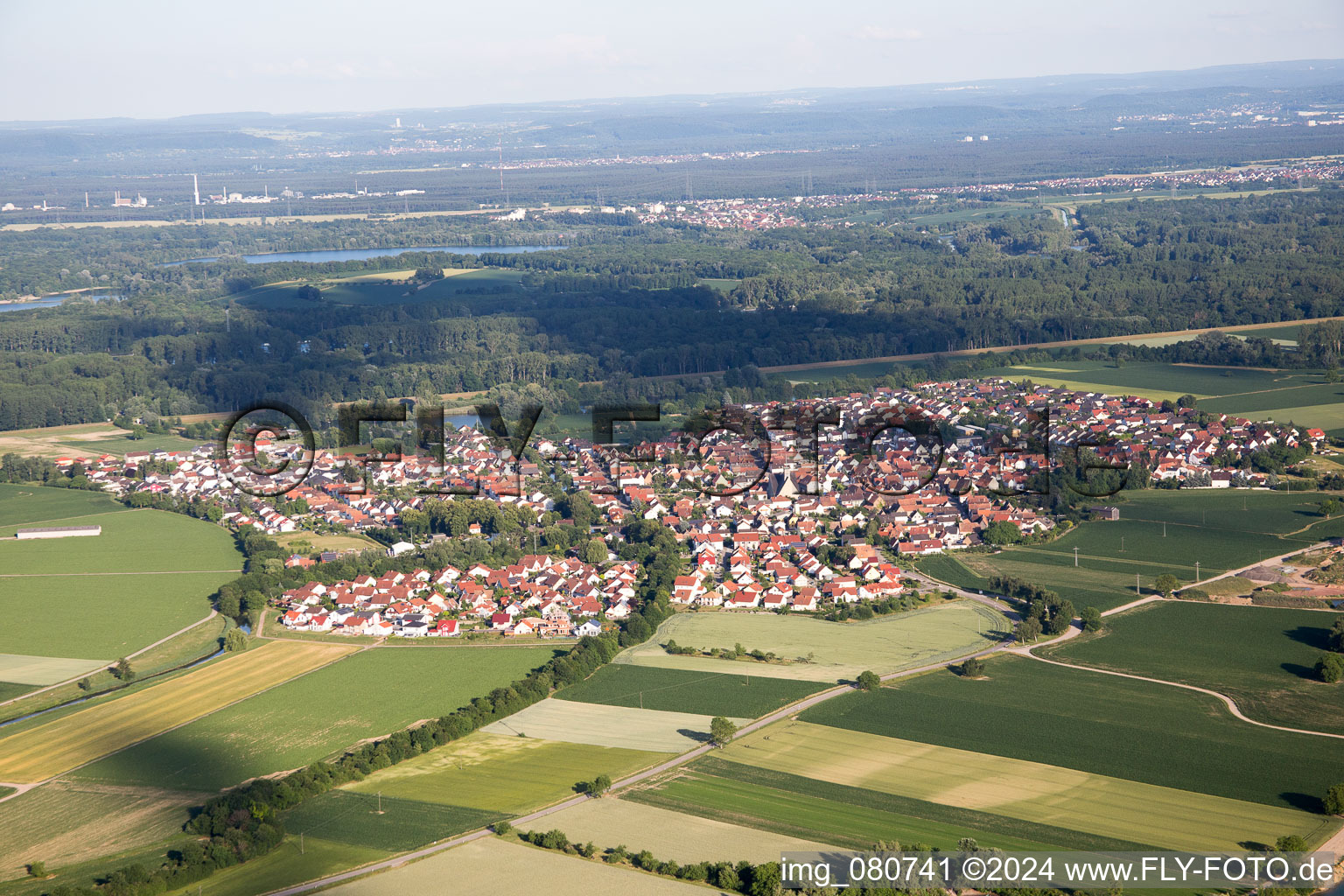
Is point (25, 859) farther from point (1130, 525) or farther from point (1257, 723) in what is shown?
point (1130, 525)

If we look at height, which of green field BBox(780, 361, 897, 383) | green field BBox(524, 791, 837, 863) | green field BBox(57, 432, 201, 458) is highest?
green field BBox(780, 361, 897, 383)

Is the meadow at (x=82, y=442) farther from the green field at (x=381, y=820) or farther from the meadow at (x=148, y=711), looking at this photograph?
the green field at (x=381, y=820)

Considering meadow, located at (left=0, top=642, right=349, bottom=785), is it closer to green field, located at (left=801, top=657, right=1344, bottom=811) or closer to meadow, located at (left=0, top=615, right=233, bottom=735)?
meadow, located at (left=0, top=615, right=233, bottom=735)

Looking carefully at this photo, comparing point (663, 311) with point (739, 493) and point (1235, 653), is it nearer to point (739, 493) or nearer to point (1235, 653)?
point (739, 493)

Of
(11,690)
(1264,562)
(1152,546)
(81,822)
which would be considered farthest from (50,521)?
(1264,562)

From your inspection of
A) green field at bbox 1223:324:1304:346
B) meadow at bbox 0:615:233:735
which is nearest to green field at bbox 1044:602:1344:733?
meadow at bbox 0:615:233:735

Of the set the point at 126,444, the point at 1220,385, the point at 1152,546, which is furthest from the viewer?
the point at 1220,385

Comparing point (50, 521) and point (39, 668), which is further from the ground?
point (50, 521)
